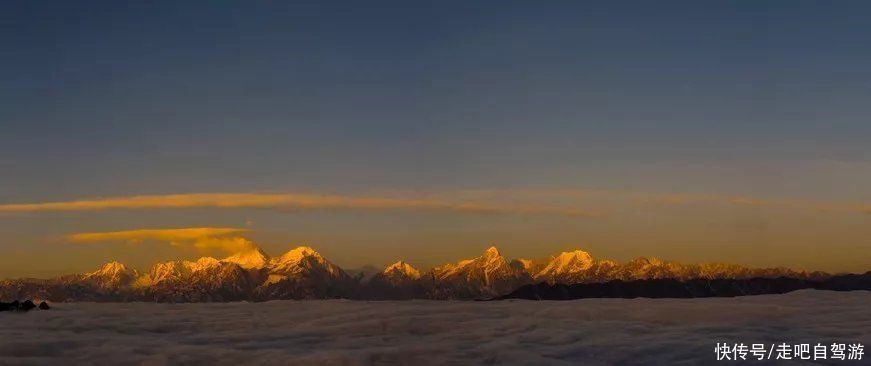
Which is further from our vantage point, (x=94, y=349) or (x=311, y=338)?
(x=311, y=338)

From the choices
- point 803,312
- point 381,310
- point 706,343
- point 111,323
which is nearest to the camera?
point 706,343

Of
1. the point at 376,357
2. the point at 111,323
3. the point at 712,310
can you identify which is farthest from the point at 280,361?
the point at 712,310

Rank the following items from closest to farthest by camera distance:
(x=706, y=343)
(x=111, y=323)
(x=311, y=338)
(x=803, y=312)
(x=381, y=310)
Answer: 1. (x=706, y=343)
2. (x=311, y=338)
3. (x=803, y=312)
4. (x=111, y=323)
5. (x=381, y=310)

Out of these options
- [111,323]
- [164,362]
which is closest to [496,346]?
[164,362]

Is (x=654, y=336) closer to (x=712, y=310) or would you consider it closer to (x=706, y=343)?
(x=706, y=343)

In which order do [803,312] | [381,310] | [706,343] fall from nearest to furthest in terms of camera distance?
[706,343] < [803,312] < [381,310]

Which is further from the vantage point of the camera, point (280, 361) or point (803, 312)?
point (803, 312)

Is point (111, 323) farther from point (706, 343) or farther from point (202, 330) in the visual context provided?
point (706, 343)

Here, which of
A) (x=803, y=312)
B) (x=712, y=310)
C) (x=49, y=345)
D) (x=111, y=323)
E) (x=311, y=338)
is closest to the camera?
(x=49, y=345)
